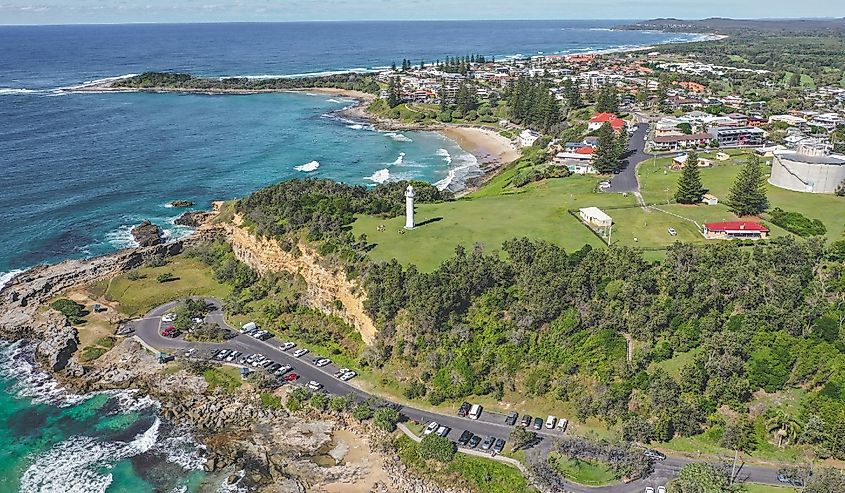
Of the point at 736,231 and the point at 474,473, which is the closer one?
the point at 474,473

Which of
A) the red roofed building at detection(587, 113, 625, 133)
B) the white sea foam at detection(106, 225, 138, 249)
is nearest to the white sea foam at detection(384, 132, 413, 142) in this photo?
the red roofed building at detection(587, 113, 625, 133)

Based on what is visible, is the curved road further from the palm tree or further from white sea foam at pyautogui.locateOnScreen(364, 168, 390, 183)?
white sea foam at pyautogui.locateOnScreen(364, 168, 390, 183)

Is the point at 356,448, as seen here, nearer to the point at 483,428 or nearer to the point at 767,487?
the point at 483,428

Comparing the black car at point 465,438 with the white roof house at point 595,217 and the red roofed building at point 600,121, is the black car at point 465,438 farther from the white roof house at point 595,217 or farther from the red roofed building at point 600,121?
the red roofed building at point 600,121

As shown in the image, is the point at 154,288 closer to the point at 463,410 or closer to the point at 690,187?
the point at 463,410

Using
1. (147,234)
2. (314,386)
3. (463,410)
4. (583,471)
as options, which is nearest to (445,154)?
(147,234)
